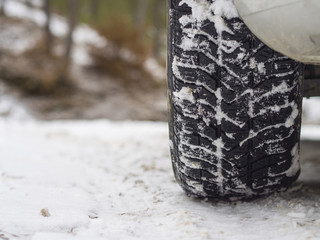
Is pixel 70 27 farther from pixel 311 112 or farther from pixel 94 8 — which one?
pixel 94 8

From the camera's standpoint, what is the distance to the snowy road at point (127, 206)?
116 centimetres

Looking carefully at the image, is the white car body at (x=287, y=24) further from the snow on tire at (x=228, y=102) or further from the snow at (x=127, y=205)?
the snow at (x=127, y=205)

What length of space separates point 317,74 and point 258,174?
0.45m

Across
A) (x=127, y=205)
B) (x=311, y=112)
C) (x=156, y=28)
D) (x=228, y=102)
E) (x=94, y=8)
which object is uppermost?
(x=94, y=8)

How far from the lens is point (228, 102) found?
124 cm

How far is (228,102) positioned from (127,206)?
525mm

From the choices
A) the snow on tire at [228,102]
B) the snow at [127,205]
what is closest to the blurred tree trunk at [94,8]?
the snow at [127,205]

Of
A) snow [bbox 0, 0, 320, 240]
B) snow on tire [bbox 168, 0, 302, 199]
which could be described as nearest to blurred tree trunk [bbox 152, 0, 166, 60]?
snow [bbox 0, 0, 320, 240]

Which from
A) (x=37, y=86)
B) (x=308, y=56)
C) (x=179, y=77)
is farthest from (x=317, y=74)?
(x=37, y=86)

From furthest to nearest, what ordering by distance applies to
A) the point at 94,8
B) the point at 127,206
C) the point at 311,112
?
the point at 94,8 → the point at 311,112 → the point at 127,206

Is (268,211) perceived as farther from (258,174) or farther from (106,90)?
(106,90)

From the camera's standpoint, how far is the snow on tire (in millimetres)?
1209

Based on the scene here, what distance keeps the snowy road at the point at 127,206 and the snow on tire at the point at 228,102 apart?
Result: 0.37 ft

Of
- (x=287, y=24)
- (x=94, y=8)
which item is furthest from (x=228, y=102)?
(x=94, y=8)
